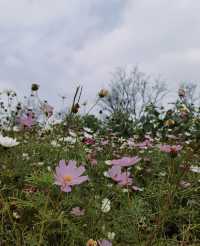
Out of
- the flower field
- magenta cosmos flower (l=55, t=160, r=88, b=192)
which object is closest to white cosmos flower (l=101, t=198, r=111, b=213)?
the flower field

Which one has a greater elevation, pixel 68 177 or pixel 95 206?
pixel 68 177

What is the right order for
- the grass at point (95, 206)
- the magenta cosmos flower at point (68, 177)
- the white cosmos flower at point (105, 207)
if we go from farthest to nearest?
the white cosmos flower at point (105, 207) < the grass at point (95, 206) < the magenta cosmos flower at point (68, 177)

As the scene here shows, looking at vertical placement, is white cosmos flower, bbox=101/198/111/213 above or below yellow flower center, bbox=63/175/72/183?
below

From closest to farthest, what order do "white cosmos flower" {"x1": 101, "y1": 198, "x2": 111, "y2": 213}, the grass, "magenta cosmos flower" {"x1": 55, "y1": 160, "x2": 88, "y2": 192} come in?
1. "magenta cosmos flower" {"x1": 55, "y1": 160, "x2": 88, "y2": 192}
2. the grass
3. "white cosmos flower" {"x1": 101, "y1": 198, "x2": 111, "y2": 213}

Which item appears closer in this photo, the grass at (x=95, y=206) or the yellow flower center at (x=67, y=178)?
the yellow flower center at (x=67, y=178)

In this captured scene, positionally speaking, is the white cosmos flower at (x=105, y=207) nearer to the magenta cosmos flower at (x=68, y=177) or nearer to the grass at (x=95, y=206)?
the grass at (x=95, y=206)

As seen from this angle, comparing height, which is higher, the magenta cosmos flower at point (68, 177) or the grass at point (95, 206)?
the magenta cosmos flower at point (68, 177)

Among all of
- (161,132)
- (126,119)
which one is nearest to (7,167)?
(161,132)

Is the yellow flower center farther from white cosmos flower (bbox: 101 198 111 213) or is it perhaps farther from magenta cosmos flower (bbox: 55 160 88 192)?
white cosmos flower (bbox: 101 198 111 213)

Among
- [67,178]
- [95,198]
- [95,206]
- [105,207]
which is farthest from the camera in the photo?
[95,198]

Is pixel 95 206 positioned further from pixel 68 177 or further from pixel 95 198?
pixel 68 177

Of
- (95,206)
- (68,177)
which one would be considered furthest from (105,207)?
(68,177)

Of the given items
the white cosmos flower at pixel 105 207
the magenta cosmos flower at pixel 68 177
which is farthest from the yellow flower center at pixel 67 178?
the white cosmos flower at pixel 105 207

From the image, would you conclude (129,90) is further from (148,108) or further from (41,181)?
(41,181)
